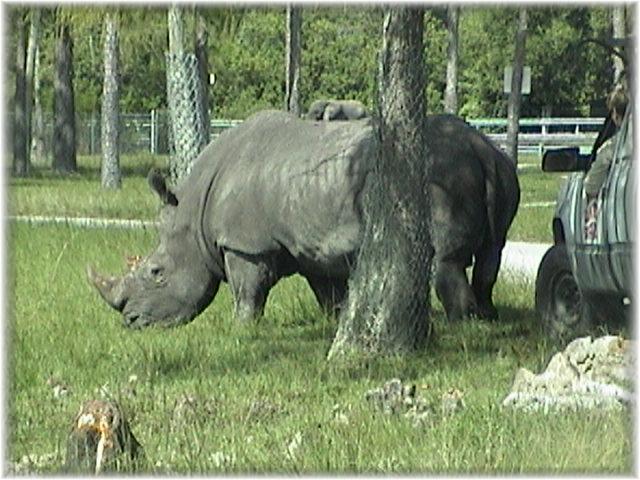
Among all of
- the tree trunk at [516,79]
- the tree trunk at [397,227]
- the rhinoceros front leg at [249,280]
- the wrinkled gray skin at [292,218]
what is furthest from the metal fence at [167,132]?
the tree trunk at [397,227]

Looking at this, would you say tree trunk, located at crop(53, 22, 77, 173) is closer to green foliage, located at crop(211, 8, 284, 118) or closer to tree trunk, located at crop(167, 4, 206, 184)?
green foliage, located at crop(211, 8, 284, 118)

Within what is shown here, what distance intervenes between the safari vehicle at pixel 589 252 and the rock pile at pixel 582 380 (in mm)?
1101

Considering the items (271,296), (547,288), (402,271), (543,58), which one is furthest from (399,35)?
(543,58)

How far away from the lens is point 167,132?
51.6 meters

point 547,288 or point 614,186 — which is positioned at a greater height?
point 614,186

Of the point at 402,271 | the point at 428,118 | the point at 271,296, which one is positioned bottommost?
the point at 271,296

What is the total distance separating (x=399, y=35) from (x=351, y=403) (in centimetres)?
278

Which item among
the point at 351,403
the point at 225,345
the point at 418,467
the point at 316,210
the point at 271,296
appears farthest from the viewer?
the point at 271,296

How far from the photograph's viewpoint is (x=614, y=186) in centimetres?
1020

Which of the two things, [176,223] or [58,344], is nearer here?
[58,344]

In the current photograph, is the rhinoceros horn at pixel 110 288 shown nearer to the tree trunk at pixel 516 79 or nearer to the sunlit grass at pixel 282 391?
the sunlit grass at pixel 282 391

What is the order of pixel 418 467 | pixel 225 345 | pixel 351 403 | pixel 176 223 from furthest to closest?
1. pixel 176 223
2. pixel 225 345
3. pixel 351 403
4. pixel 418 467

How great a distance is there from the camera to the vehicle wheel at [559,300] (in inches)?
440

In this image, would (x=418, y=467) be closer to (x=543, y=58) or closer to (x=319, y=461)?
(x=319, y=461)
